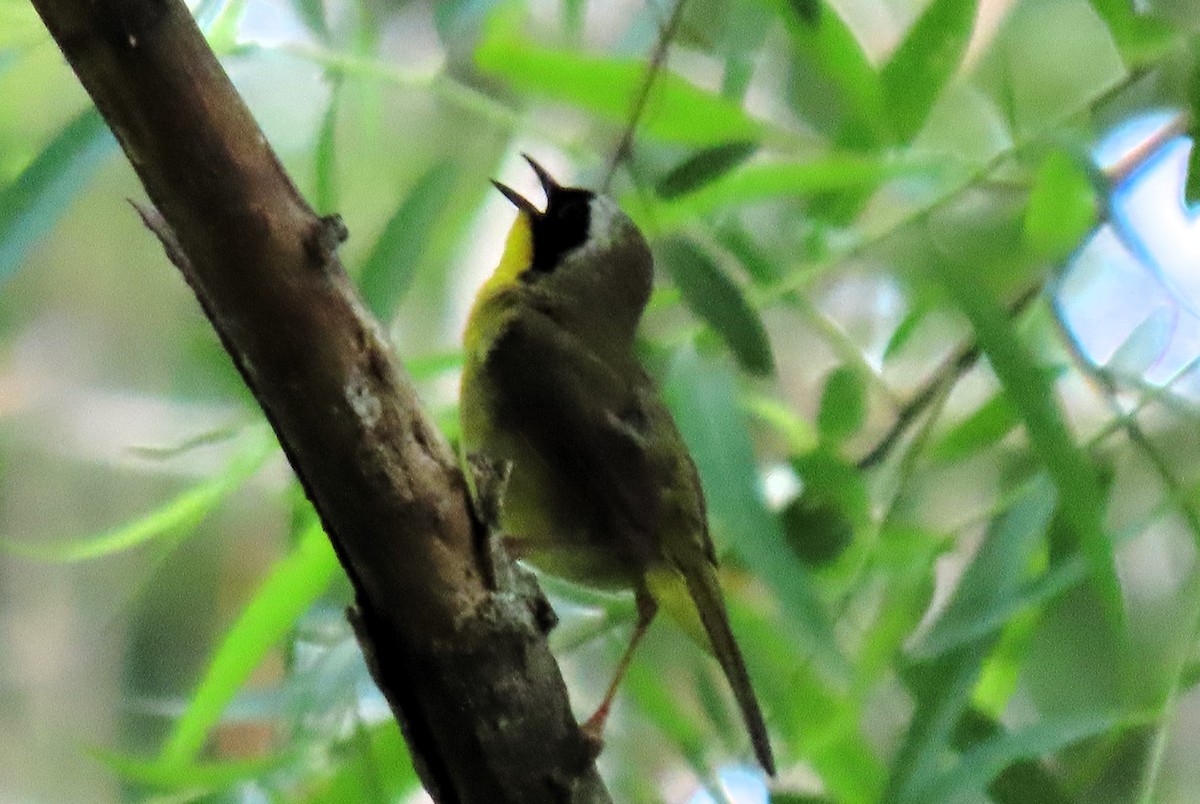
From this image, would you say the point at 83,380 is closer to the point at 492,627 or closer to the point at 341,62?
the point at 341,62

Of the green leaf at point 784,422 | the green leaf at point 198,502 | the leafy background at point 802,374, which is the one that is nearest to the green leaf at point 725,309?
the leafy background at point 802,374

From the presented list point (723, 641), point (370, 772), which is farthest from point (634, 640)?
point (370, 772)

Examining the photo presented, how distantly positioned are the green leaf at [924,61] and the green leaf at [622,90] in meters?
0.09

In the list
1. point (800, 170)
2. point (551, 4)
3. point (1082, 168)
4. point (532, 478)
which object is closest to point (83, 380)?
point (551, 4)

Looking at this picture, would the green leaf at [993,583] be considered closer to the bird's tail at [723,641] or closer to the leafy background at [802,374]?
the leafy background at [802,374]

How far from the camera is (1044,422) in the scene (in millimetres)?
628

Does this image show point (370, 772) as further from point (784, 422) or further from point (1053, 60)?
point (1053, 60)

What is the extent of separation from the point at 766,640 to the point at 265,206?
508 mm

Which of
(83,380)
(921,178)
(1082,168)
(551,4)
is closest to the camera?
(1082,168)

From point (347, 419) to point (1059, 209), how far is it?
48cm

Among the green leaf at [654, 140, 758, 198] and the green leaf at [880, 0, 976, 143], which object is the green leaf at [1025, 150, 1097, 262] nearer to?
the green leaf at [880, 0, 976, 143]

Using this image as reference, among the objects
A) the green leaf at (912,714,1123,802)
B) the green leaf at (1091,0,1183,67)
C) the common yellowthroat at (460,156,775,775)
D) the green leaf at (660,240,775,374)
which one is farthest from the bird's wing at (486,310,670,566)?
the green leaf at (1091,0,1183,67)

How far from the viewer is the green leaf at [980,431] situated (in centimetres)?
79

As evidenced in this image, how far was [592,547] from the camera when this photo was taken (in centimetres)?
75
